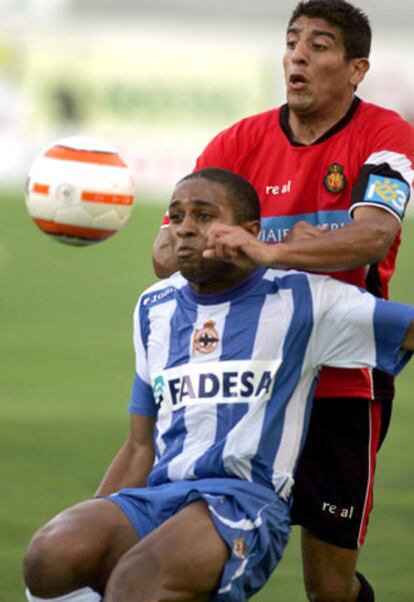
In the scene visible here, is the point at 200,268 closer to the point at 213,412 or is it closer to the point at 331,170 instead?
the point at 213,412

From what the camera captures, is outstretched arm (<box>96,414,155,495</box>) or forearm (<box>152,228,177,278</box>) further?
forearm (<box>152,228,177,278</box>)

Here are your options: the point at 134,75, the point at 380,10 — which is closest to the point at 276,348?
the point at 134,75

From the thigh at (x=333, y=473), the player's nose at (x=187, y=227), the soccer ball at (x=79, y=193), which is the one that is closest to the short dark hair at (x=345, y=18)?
the player's nose at (x=187, y=227)

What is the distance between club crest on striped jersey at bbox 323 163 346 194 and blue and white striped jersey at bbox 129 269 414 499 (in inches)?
22.1

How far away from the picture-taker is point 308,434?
6.08 m

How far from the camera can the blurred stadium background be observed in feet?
28.7

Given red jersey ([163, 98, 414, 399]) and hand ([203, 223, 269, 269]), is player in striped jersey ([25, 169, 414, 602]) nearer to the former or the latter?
hand ([203, 223, 269, 269])

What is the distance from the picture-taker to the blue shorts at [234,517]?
5078 mm

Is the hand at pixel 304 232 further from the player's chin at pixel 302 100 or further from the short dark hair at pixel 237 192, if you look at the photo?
the player's chin at pixel 302 100

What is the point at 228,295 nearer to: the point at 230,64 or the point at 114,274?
the point at 114,274

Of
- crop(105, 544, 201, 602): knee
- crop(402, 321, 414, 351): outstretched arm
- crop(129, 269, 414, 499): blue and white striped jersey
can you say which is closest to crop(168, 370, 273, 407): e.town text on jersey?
crop(129, 269, 414, 499): blue and white striped jersey

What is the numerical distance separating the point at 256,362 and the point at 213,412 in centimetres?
23

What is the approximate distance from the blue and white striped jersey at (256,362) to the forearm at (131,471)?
186 mm

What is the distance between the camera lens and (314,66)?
601cm
